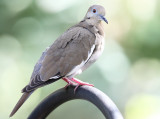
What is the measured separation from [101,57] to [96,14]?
117 cm

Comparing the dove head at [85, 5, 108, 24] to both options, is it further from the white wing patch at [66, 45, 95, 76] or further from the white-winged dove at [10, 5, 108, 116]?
the white wing patch at [66, 45, 95, 76]

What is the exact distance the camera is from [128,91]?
4.55 m

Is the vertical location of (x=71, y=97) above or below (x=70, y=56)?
below

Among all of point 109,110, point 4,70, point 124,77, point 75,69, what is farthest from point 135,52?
point 109,110

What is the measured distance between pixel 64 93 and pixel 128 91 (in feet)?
6.46

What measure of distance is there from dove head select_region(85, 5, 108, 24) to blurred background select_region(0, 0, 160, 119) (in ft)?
3.23

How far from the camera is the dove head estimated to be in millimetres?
3434

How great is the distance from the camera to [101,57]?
4.59 metres

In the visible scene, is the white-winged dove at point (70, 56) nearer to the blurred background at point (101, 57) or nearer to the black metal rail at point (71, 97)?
the black metal rail at point (71, 97)

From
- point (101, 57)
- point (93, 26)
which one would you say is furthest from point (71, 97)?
point (101, 57)

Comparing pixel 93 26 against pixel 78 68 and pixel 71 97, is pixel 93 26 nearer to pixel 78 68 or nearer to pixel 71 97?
pixel 78 68

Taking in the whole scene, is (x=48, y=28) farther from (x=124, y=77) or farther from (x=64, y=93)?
(x=64, y=93)

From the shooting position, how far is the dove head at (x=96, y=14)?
11.3 ft

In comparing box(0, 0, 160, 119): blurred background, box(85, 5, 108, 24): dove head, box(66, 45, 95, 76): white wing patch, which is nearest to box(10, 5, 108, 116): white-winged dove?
box(66, 45, 95, 76): white wing patch
